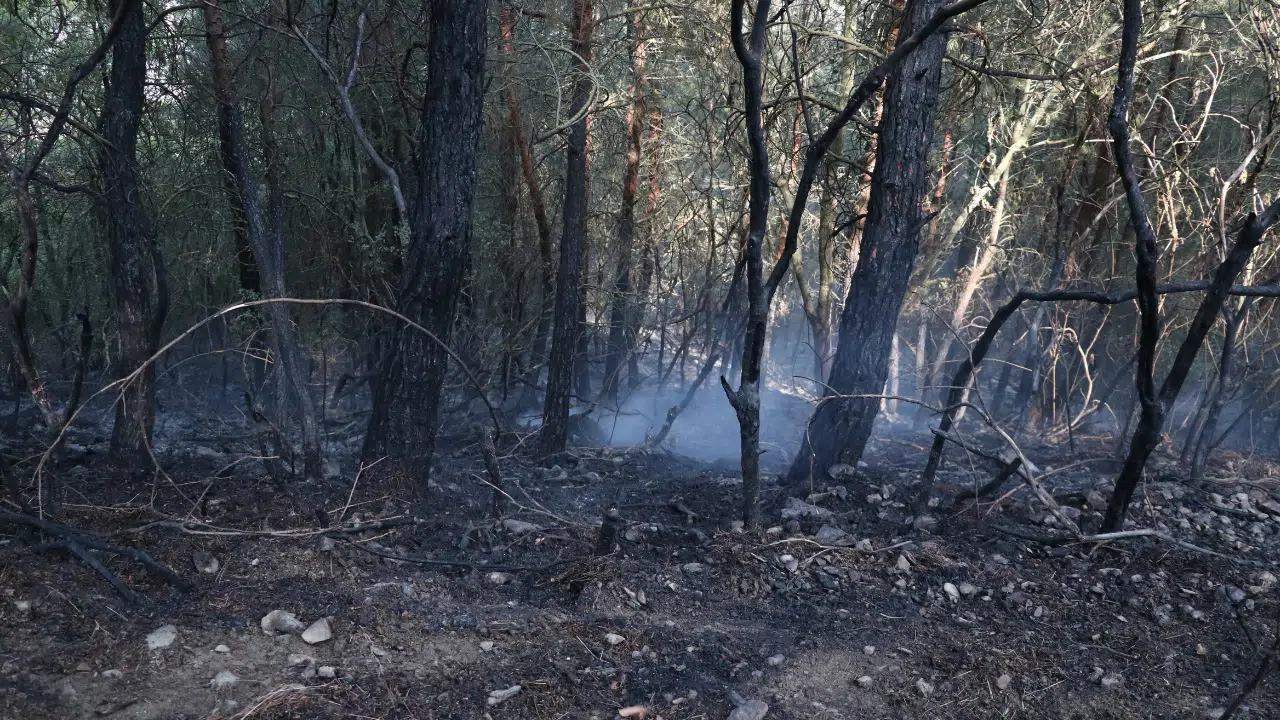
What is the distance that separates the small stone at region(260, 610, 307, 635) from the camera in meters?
3.40

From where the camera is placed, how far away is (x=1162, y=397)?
3.88 metres

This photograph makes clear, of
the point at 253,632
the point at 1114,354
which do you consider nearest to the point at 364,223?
the point at 253,632

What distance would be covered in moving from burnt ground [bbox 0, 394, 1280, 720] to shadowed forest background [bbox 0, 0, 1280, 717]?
62mm

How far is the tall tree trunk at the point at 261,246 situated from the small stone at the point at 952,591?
12.8 ft

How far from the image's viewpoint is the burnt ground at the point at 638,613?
3109 millimetres

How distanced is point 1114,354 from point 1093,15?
5143mm

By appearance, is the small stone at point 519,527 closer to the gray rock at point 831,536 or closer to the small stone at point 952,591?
the gray rock at point 831,536

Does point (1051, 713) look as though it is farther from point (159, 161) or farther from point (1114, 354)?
point (1114, 354)

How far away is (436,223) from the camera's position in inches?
202

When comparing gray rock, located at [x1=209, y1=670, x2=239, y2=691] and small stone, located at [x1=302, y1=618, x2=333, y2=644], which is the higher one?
small stone, located at [x1=302, y1=618, x2=333, y2=644]

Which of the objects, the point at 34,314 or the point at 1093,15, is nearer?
the point at 1093,15

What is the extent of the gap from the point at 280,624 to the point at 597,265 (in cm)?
747

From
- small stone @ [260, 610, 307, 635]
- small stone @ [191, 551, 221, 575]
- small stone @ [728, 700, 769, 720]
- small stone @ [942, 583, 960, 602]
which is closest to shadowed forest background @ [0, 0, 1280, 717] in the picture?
small stone @ [191, 551, 221, 575]

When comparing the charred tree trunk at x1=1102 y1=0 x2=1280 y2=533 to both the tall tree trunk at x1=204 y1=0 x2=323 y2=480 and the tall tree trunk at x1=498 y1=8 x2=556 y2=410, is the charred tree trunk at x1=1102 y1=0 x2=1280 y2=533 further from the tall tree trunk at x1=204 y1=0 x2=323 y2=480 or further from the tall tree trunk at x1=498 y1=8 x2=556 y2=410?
the tall tree trunk at x1=498 y1=8 x2=556 y2=410
